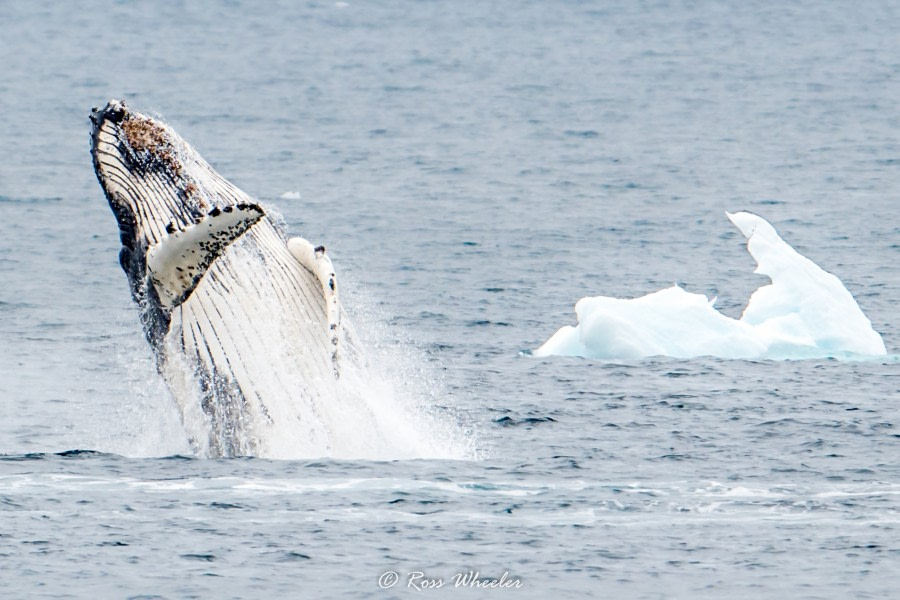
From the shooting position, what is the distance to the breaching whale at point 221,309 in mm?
23469

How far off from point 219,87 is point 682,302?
79.7 meters

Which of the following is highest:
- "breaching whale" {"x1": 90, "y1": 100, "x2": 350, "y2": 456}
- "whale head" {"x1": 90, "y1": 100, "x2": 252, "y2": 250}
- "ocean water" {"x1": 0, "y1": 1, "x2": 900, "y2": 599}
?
"whale head" {"x1": 90, "y1": 100, "x2": 252, "y2": 250}

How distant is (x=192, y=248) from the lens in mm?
21812

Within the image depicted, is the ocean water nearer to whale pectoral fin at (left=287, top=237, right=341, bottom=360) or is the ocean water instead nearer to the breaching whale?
the breaching whale

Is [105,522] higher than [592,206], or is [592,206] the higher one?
[105,522]

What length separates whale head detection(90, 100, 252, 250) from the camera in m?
23.8

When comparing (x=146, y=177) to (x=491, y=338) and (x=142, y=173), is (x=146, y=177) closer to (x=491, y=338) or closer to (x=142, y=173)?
(x=142, y=173)

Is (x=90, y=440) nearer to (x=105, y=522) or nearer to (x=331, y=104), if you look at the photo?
(x=105, y=522)

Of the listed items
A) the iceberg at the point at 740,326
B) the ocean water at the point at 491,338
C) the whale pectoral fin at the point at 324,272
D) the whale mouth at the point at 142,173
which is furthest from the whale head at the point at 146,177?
the iceberg at the point at 740,326

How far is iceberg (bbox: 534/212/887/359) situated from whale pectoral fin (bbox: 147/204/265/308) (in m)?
16.8

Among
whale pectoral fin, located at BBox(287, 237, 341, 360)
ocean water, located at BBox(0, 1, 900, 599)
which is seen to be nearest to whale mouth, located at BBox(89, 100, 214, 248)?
whale pectoral fin, located at BBox(287, 237, 341, 360)

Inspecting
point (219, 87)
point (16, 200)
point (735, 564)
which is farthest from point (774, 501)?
point (219, 87)

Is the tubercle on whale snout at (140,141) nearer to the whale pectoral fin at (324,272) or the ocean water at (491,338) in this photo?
the whale pectoral fin at (324,272)

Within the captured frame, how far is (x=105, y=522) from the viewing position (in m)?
23.3
